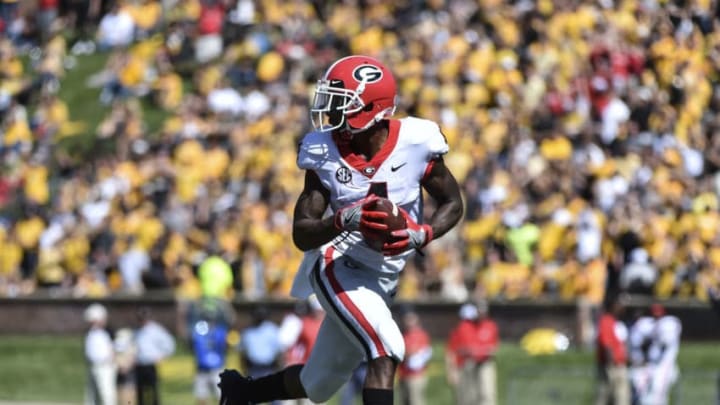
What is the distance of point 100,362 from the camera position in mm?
20188

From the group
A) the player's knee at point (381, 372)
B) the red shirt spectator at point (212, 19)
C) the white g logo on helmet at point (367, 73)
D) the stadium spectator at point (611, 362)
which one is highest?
the red shirt spectator at point (212, 19)

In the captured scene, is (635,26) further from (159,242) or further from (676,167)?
(159,242)

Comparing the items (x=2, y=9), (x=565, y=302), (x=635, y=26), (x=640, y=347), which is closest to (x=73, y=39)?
(x=2, y=9)

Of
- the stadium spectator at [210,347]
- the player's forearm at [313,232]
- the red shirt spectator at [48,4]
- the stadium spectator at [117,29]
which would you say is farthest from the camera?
the red shirt spectator at [48,4]

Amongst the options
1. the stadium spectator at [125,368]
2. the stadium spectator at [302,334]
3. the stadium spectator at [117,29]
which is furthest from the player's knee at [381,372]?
the stadium spectator at [117,29]

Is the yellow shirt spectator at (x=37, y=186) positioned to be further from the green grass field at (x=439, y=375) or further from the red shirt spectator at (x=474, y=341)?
the red shirt spectator at (x=474, y=341)

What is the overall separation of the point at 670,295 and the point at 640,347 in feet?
8.71

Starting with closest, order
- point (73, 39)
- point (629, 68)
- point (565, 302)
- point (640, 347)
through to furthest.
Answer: point (640, 347) < point (565, 302) < point (629, 68) < point (73, 39)

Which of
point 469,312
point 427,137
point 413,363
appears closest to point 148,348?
point 413,363

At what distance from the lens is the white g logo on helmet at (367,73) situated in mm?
8508

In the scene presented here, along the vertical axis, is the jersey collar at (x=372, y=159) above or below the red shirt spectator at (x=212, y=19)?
below

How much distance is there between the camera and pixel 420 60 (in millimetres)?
25016

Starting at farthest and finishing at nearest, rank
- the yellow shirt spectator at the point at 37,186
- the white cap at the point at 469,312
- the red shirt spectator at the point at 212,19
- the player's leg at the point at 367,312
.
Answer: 1. the red shirt spectator at the point at 212,19
2. the yellow shirt spectator at the point at 37,186
3. the white cap at the point at 469,312
4. the player's leg at the point at 367,312

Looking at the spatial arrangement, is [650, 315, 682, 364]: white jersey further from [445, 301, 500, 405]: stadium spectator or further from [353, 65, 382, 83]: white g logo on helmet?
[353, 65, 382, 83]: white g logo on helmet
